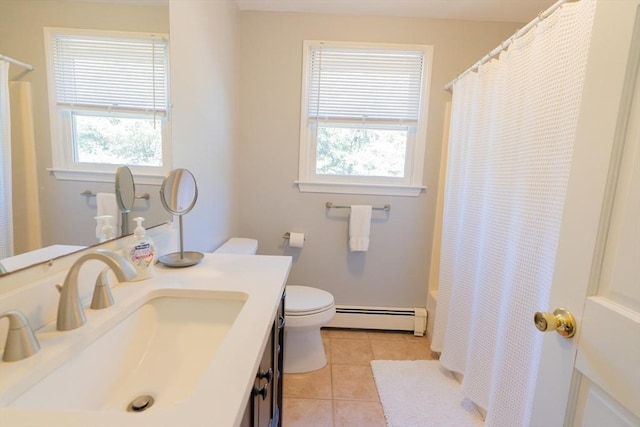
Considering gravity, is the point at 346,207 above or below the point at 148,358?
above

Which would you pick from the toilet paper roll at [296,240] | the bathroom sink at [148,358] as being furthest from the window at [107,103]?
the toilet paper roll at [296,240]

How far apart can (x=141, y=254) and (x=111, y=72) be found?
58 centimetres

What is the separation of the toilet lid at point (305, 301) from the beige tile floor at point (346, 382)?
423 millimetres

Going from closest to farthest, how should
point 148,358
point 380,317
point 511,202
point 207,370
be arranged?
point 207,370 < point 148,358 < point 511,202 < point 380,317

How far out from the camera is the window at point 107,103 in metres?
0.84

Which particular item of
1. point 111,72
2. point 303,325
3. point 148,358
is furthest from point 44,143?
point 303,325

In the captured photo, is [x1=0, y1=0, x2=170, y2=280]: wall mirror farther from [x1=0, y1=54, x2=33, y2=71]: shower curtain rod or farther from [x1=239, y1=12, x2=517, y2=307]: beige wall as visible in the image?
[x1=239, y1=12, x2=517, y2=307]: beige wall

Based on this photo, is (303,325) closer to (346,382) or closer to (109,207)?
(346,382)

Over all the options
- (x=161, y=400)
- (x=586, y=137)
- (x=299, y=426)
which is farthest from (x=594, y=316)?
(x=299, y=426)

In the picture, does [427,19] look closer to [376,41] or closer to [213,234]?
[376,41]

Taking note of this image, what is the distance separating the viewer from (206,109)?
5.50 feet

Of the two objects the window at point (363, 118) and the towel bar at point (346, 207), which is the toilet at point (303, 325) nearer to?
the towel bar at point (346, 207)

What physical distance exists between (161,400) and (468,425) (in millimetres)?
1512

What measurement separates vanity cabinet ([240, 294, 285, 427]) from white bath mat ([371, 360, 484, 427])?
748 millimetres
